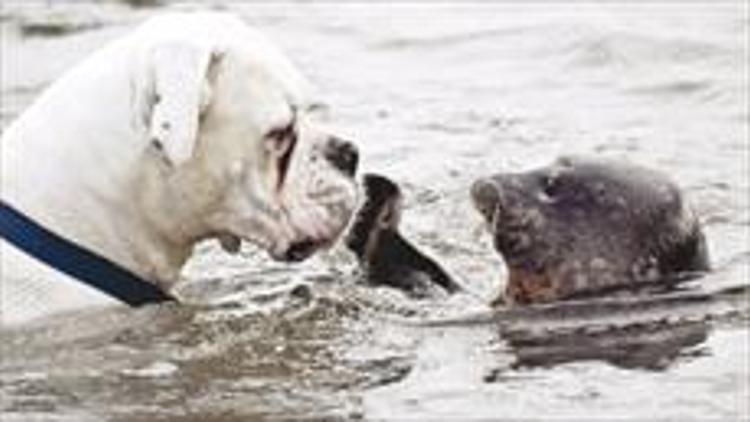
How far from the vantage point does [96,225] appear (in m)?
6.73

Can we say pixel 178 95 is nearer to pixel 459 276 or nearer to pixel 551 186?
pixel 551 186

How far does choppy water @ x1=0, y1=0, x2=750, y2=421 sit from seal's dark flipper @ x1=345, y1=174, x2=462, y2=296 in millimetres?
82

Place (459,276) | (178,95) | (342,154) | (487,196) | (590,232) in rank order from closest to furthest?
(178,95)
(342,154)
(590,232)
(487,196)
(459,276)

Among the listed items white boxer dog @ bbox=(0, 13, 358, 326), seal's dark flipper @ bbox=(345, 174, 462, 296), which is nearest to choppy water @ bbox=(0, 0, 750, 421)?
seal's dark flipper @ bbox=(345, 174, 462, 296)

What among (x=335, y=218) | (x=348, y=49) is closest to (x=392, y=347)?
(x=335, y=218)

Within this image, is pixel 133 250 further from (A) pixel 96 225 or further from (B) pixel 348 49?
(B) pixel 348 49

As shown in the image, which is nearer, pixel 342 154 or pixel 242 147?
pixel 242 147

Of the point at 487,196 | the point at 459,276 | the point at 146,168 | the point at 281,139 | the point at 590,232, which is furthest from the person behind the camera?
the point at 459,276

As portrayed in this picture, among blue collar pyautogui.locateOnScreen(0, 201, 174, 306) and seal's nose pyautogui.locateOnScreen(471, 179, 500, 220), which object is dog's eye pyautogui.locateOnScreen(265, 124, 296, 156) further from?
seal's nose pyautogui.locateOnScreen(471, 179, 500, 220)

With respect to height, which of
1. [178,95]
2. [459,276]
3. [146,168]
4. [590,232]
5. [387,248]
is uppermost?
[178,95]

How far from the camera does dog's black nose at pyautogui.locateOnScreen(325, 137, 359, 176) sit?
6.90m

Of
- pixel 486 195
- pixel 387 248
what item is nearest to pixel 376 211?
pixel 387 248

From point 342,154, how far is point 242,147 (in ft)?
1.24

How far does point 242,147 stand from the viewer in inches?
264
